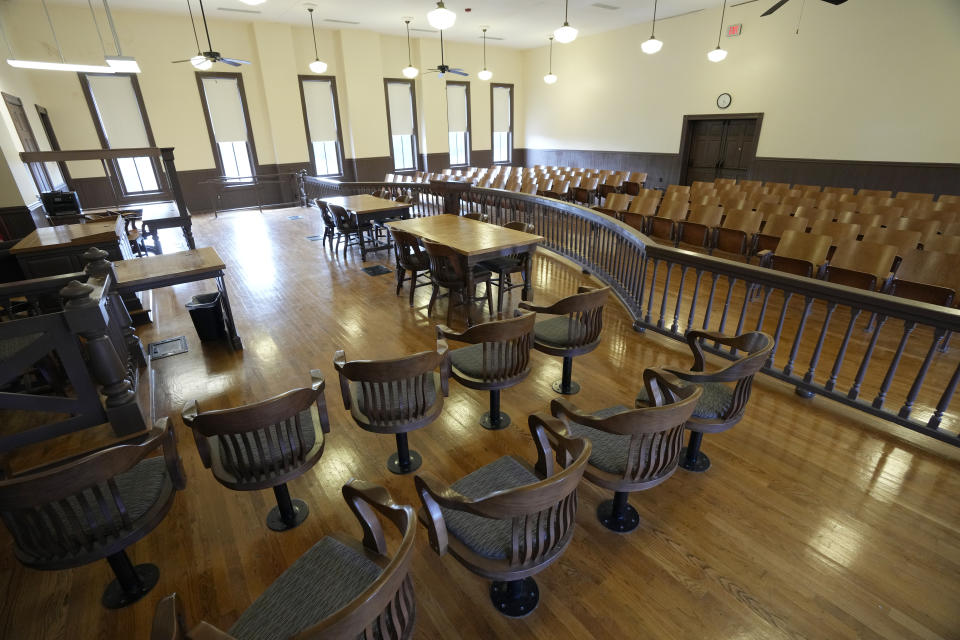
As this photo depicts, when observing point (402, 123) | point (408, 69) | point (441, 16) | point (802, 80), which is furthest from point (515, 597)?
point (402, 123)

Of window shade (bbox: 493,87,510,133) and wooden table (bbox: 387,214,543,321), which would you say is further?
window shade (bbox: 493,87,510,133)

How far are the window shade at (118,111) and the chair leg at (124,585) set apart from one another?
425 inches

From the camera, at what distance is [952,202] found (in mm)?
5555

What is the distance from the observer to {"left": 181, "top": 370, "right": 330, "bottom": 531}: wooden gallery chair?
1.51 metres

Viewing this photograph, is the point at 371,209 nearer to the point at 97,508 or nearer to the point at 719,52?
the point at 97,508

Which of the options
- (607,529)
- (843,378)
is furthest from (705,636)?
(843,378)

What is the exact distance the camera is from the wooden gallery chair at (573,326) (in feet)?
7.93

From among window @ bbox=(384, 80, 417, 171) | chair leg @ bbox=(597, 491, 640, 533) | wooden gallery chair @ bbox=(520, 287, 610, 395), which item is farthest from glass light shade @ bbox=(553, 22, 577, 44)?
window @ bbox=(384, 80, 417, 171)

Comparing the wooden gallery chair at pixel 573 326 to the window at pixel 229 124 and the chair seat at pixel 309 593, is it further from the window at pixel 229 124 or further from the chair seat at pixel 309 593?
the window at pixel 229 124

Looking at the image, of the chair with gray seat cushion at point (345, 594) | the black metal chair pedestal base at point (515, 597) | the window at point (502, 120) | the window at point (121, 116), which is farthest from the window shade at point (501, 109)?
the chair with gray seat cushion at point (345, 594)

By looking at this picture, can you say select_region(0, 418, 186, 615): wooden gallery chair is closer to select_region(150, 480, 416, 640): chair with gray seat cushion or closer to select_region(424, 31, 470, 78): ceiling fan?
select_region(150, 480, 416, 640): chair with gray seat cushion

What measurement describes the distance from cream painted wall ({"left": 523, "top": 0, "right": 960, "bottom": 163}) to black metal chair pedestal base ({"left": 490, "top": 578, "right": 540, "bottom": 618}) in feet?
31.3

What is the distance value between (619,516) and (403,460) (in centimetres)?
111

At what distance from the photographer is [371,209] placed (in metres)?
5.76
